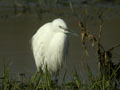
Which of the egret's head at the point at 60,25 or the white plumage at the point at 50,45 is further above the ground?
the egret's head at the point at 60,25

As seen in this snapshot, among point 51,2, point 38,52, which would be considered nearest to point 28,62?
point 38,52

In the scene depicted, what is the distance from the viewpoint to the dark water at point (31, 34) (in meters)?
6.46

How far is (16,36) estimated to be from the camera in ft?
28.2

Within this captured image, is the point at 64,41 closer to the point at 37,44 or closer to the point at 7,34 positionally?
the point at 37,44

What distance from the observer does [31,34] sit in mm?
8875

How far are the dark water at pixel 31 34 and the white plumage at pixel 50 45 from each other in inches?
9.3

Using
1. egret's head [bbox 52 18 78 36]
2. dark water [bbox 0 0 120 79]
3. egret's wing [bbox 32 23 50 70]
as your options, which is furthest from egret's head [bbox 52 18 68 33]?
dark water [bbox 0 0 120 79]

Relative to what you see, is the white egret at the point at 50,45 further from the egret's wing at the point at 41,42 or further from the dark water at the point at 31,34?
the dark water at the point at 31,34

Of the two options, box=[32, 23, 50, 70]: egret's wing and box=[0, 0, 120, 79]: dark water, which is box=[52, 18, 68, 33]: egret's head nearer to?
box=[32, 23, 50, 70]: egret's wing

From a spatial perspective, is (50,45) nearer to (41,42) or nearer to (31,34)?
(41,42)

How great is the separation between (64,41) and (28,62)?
3.47 ft

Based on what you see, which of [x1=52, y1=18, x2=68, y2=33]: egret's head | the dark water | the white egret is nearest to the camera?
[x1=52, y1=18, x2=68, y2=33]: egret's head

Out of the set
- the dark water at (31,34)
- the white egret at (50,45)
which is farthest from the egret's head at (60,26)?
the dark water at (31,34)

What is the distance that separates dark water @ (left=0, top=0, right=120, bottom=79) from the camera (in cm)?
646
